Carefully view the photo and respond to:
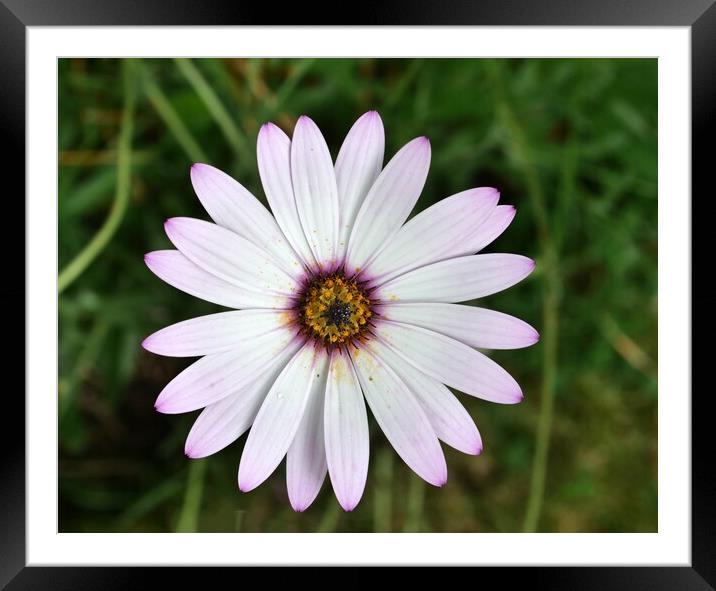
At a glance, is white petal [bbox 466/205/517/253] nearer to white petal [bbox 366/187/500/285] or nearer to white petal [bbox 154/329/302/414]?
white petal [bbox 366/187/500/285]

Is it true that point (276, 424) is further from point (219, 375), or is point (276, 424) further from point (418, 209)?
point (418, 209)

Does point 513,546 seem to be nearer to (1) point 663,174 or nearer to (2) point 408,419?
(2) point 408,419

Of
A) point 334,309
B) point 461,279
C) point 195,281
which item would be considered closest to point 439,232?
point 461,279

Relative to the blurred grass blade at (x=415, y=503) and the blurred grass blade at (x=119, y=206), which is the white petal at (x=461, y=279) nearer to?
the blurred grass blade at (x=119, y=206)

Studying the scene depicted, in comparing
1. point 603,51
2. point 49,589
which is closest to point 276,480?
point 49,589

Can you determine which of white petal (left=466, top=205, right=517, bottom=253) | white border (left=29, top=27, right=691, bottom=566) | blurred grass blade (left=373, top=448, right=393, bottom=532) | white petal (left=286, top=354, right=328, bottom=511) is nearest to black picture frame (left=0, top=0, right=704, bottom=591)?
white border (left=29, top=27, right=691, bottom=566)
